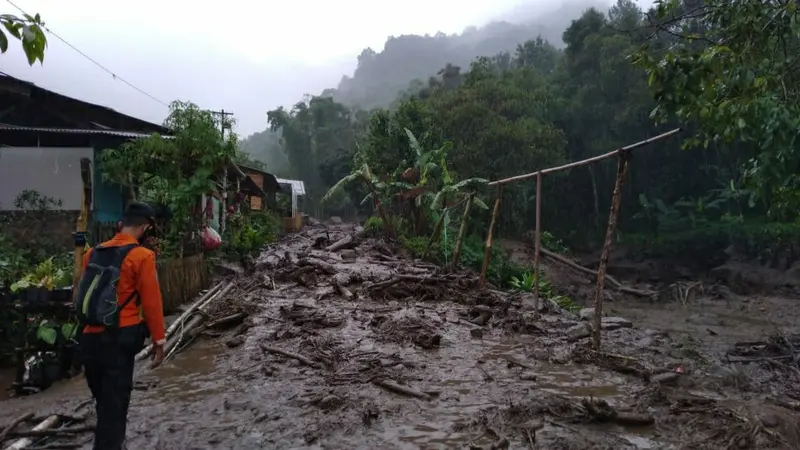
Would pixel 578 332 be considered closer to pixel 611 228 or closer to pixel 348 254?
pixel 611 228

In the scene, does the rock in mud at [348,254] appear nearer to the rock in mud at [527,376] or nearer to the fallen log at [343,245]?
the fallen log at [343,245]

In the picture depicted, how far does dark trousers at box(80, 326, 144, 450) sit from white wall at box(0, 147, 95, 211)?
32.6 feet

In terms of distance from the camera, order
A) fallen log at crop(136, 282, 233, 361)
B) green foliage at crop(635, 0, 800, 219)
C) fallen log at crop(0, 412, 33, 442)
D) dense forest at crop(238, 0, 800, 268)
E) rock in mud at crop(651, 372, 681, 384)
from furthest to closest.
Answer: dense forest at crop(238, 0, 800, 268) → fallen log at crop(136, 282, 233, 361) → rock in mud at crop(651, 372, 681, 384) → green foliage at crop(635, 0, 800, 219) → fallen log at crop(0, 412, 33, 442)

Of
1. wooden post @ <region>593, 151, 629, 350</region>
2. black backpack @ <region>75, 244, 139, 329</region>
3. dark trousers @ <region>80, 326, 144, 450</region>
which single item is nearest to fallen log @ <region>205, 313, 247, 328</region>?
dark trousers @ <region>80, 326, 144, 450</region>

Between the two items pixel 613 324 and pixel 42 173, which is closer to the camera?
pixel 613 324

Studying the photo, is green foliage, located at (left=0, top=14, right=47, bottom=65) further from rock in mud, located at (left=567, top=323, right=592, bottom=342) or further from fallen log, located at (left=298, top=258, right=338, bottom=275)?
fallen log, located at (left=298, top=258, right=338, bottom=275)

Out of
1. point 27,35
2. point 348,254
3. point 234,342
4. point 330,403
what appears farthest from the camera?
point 348,254

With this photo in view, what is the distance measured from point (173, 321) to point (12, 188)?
23.9 feet

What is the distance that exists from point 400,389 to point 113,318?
9.12 ft

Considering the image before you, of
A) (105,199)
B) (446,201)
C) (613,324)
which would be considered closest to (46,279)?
(105,199)

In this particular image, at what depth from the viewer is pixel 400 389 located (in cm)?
533

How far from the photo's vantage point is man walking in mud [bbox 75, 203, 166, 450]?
143 inches

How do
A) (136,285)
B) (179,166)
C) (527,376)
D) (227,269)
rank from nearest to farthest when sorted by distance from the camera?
(136,285) < (527,376) < (179,166) < (227,269)

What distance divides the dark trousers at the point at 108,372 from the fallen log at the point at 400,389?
2487 mm
